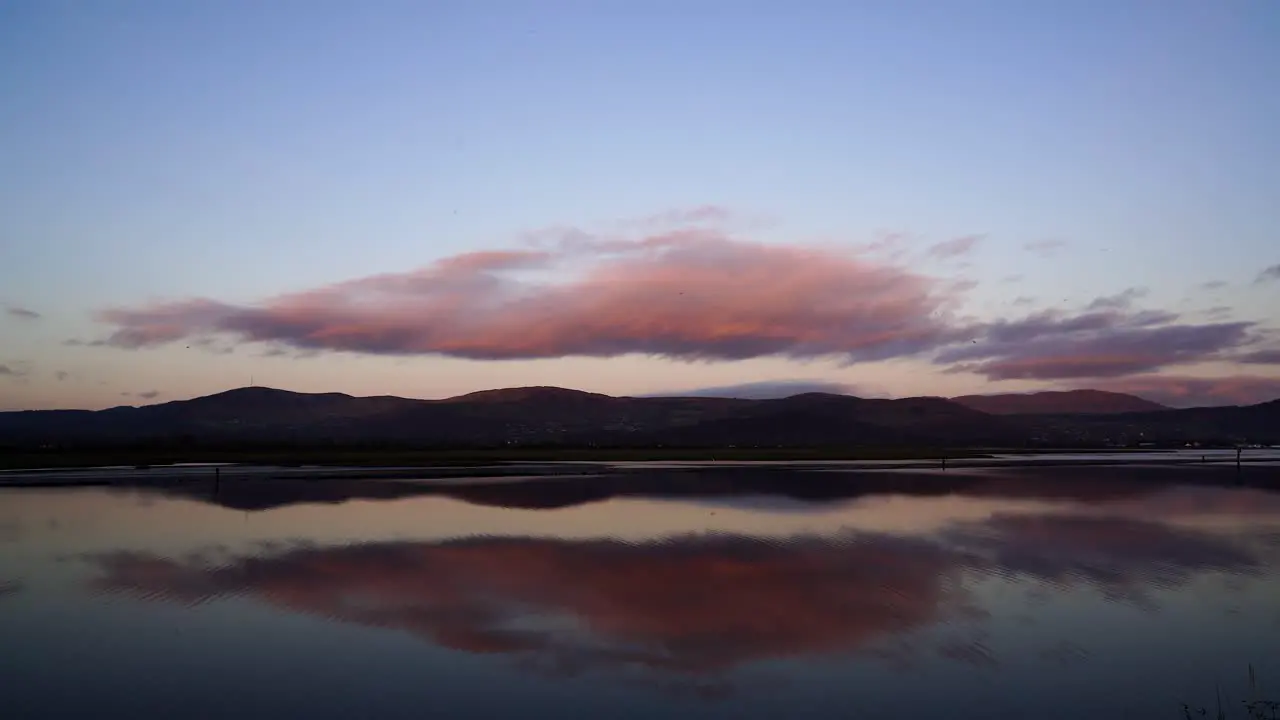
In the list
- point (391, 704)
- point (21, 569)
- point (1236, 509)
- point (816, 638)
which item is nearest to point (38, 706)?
point (391, 704)

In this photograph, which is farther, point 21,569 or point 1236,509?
point 1236,509

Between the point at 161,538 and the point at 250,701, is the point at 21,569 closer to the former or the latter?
the point at 161,538

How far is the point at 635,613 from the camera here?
1834 centimetres

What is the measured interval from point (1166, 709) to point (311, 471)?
64.3 m

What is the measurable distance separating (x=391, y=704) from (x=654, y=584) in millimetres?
9655

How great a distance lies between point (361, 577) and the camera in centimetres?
2255

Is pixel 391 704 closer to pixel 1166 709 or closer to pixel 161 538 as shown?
pixel 1166 709

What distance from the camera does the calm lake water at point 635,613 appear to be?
13.1 metres

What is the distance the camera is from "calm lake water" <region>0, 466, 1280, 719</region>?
13133mm

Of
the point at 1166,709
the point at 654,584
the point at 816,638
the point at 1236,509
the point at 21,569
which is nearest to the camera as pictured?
the point at 1166,709

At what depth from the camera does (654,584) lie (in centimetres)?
2153

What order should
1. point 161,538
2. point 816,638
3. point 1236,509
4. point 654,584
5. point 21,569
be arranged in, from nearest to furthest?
point 816,638 < point 654,584 < point 21,569 < point 161,538 < point 1236,509

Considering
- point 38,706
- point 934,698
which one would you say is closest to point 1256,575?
point 934,698

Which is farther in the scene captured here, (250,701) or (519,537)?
(519,537)
